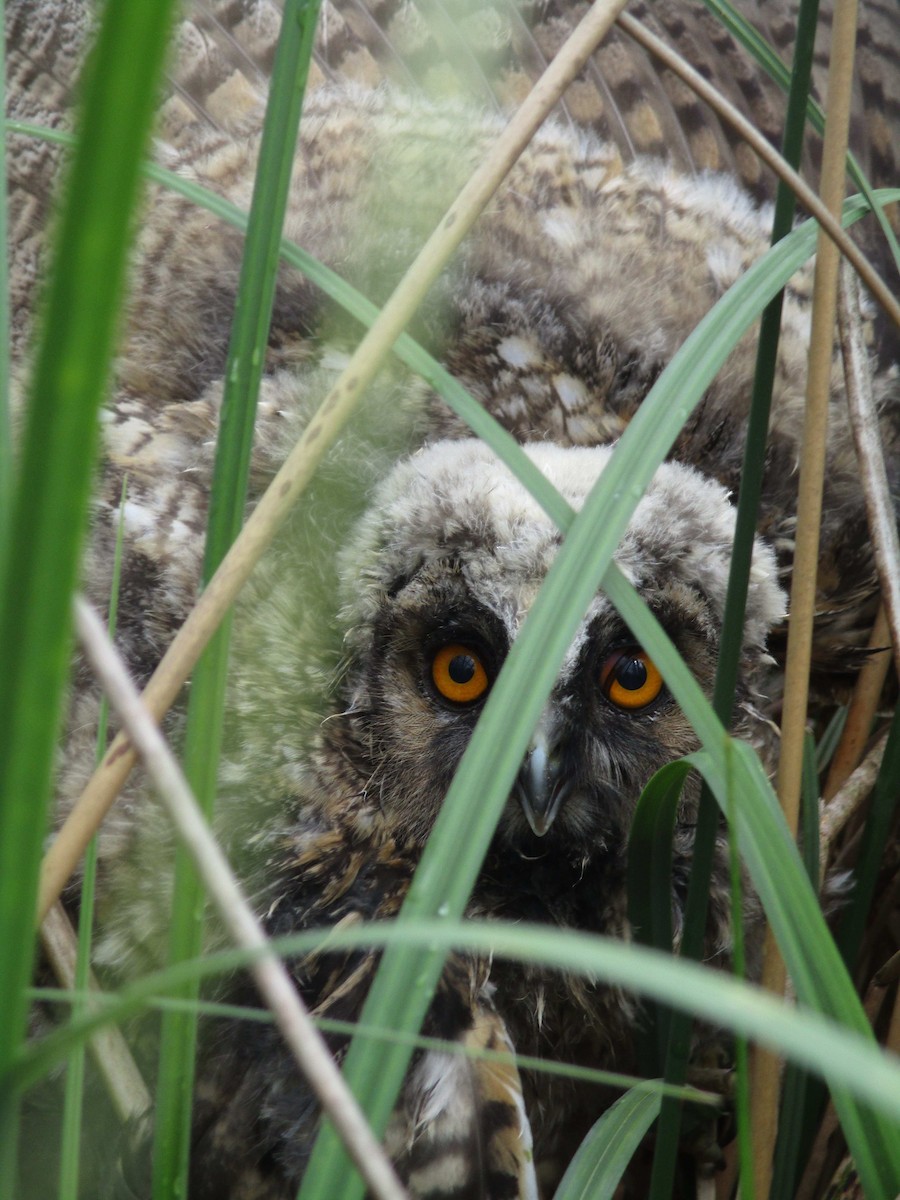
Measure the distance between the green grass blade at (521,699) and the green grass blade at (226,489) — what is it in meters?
0.17

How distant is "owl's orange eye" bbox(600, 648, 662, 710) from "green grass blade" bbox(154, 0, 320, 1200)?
0.87m

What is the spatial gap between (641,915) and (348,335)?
1.01 meters

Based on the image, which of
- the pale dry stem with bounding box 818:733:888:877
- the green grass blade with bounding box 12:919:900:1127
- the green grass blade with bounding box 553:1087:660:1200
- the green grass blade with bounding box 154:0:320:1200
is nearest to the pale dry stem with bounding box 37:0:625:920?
the green grass blade with bounding box 154:0:320:1200

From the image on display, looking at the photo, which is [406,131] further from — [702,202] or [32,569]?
[32,569]

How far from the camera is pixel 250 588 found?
66.6 inches

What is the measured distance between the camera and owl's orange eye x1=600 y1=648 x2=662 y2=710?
1.65 meters

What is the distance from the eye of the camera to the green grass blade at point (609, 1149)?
105 centimetres

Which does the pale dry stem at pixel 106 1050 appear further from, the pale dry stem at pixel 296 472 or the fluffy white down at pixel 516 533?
the fluffy white down at pixel 516 533

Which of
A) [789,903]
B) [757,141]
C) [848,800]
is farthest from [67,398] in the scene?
[848,800]

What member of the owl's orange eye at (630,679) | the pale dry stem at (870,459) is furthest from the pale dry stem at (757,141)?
the owl's orange eye at (630,679)

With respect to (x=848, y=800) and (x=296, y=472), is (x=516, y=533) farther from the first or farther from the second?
(x=296, y=472)

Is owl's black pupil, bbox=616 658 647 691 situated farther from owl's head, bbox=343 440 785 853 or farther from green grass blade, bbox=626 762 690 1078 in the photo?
green grass blade, bbox=626 762 690 1078

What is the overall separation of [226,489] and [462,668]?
820 mm

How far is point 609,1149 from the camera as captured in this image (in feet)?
3.58
